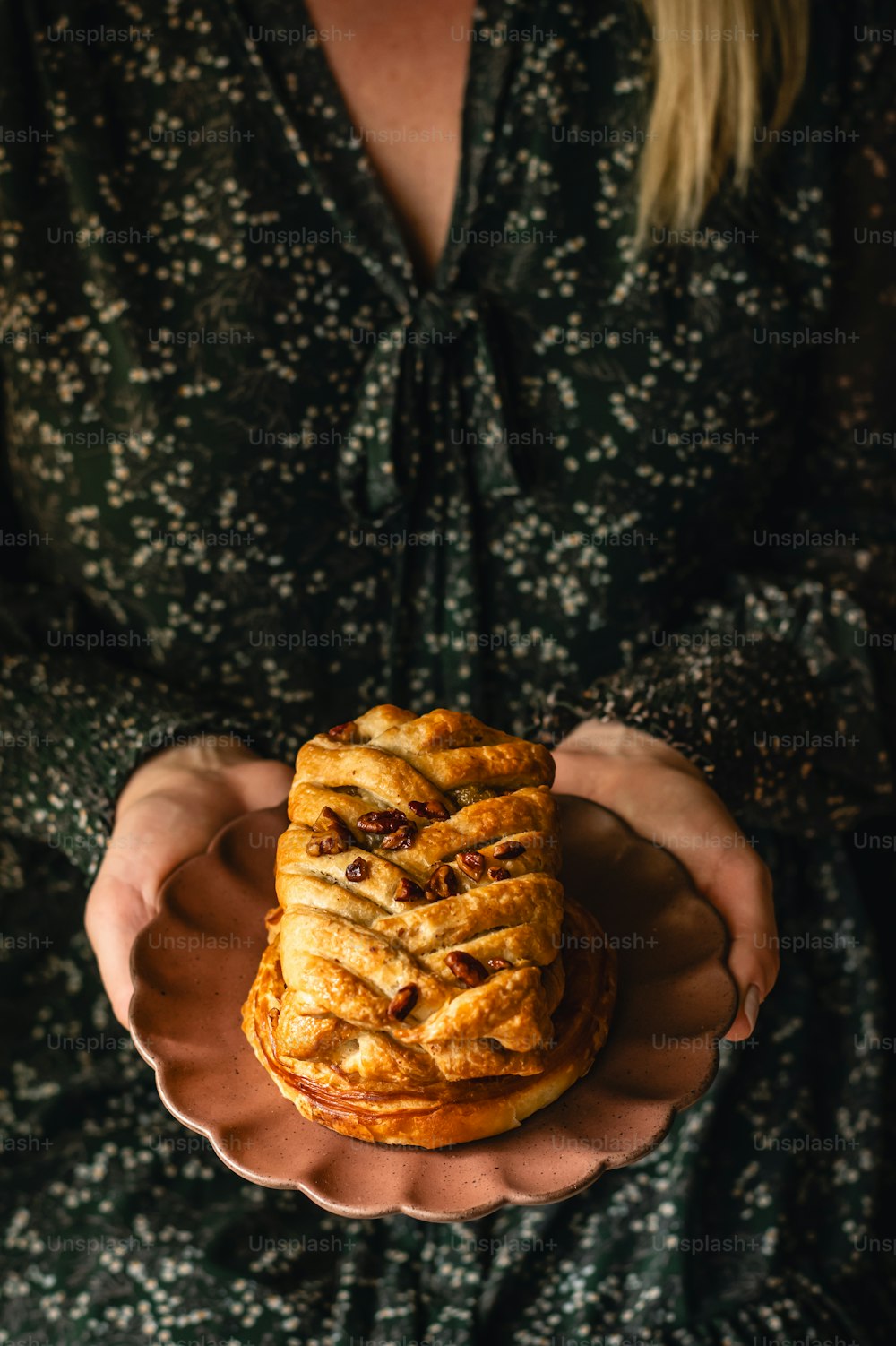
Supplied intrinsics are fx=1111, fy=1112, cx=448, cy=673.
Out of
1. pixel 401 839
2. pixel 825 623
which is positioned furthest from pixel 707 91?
pixel 401 839

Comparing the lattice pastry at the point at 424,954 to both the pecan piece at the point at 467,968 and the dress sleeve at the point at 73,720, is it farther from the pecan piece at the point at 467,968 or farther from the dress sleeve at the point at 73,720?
the dress sleeve at the point at 73,720

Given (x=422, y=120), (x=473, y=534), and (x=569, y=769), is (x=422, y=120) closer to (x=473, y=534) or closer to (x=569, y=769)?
(x=473, y=534)

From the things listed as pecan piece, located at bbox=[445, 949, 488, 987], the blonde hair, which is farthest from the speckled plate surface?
the blonde hair

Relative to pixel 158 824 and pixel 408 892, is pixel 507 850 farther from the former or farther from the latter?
pixel 158 824

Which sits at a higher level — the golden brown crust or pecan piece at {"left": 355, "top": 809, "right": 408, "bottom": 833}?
pecan piece at {"left": 355, "top": 809, "right": 408, "bottom": 833}

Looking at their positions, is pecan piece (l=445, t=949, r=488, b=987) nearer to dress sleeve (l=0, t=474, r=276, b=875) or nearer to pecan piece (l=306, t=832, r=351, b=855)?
pecan piece (l=306, t=832, r=351, b=855)

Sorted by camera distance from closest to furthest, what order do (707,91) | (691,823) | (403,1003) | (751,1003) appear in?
(403,1003)
(751,1003)
(691,823)
(707,91)
